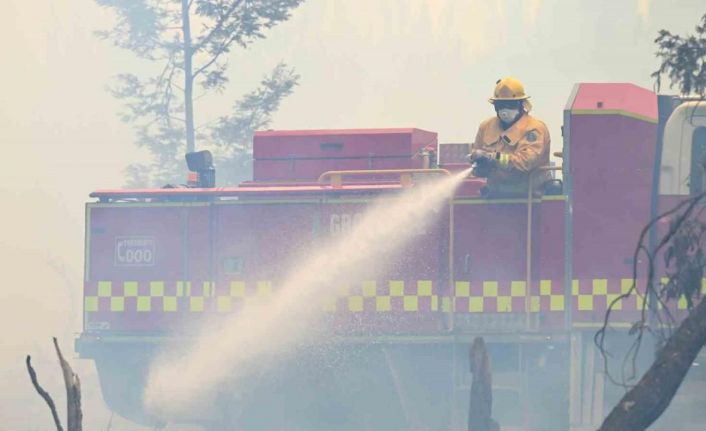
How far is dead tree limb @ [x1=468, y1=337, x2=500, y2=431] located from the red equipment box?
3210 millimetres

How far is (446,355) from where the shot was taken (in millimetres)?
14547

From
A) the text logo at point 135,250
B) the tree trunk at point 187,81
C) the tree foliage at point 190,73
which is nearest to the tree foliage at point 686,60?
the text logo at point 135,250

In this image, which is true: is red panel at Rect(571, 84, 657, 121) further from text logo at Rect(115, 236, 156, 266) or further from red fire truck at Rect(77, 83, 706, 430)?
text logo at Rect(115, 236, 156, 266)

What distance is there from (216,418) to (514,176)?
12.7 ft

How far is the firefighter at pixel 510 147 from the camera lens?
14273 millimetres

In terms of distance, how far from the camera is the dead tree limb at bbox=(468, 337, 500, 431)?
12.6 m

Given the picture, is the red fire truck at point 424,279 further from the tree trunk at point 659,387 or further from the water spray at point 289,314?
the tree trunk at point 659,387

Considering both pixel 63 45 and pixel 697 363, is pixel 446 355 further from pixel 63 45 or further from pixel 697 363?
pixel 63 45

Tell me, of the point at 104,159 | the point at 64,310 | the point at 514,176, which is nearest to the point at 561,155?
the point at 514,176

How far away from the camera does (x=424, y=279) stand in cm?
1459

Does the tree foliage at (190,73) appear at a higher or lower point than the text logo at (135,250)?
higher

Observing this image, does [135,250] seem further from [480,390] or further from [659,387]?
[659,387]

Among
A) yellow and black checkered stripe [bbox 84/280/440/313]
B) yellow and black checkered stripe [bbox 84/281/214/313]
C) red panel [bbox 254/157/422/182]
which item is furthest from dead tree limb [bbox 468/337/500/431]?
yellow and black checkered stripe [bbox 84/281/214/313]

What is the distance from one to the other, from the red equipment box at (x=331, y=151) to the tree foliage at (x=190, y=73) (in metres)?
12.5
